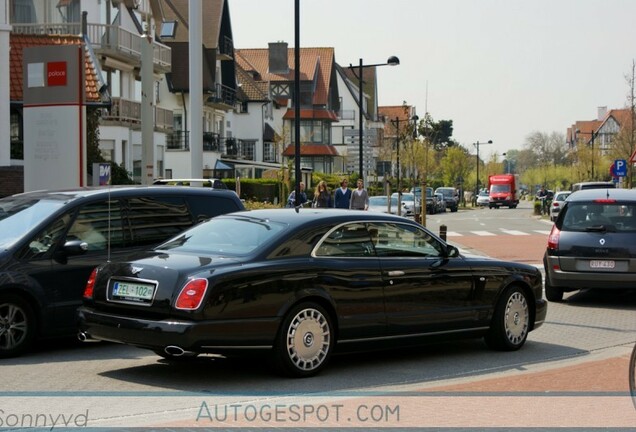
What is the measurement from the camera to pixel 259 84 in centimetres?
8788

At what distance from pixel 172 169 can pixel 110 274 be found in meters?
54.4

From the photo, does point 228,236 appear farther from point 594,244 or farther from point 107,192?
point 594,244

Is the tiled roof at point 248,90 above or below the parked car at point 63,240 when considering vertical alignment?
above

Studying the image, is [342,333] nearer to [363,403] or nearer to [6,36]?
[363,403]

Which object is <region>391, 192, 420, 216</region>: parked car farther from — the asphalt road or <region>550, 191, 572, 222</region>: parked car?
the asphalt road

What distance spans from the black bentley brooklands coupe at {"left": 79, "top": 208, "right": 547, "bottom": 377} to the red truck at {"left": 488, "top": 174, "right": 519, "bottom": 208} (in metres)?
85.8

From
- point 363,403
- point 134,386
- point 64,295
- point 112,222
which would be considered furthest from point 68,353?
point 363,403

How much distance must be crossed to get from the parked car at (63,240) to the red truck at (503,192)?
85258 mm

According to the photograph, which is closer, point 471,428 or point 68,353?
point 471,428

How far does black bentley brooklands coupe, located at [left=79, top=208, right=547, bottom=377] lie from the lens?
→ 8922 millimetres

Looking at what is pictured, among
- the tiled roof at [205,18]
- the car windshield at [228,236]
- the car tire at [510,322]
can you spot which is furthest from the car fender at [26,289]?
the tiled roof at [205,18]

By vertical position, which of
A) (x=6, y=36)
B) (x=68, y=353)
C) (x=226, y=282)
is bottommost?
(x=68, y=353)

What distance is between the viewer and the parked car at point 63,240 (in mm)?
10633

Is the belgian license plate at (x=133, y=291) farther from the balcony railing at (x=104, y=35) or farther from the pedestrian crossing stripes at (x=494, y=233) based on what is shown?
the balcony railing at (x=104, y=35)
